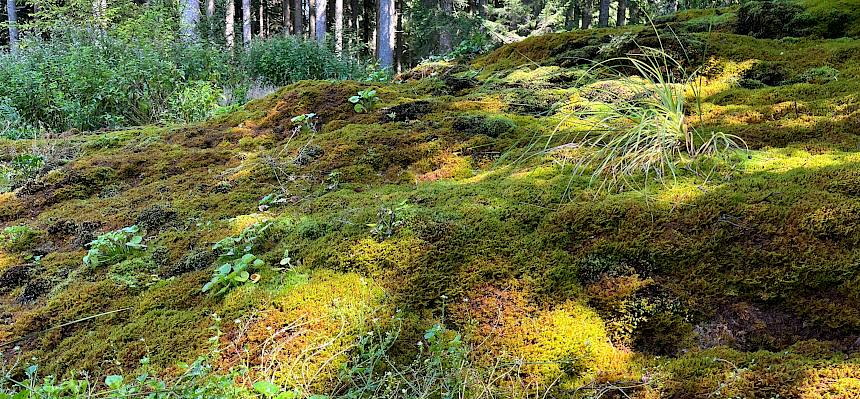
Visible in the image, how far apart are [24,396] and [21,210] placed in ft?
8.98

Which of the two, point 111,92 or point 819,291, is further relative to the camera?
point 111,92

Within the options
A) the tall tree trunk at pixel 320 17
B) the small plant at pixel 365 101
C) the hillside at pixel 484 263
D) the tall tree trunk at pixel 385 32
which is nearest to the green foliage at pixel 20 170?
the hillside at pixel 484 263

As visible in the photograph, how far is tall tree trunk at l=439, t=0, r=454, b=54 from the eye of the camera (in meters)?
15.9

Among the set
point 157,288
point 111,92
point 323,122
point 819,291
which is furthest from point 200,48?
point 819,291

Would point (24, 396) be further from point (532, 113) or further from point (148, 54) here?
point (148, 54)

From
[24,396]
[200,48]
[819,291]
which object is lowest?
[24,396]

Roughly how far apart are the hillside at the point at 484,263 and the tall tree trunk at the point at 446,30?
12.8 m

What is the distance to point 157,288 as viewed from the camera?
2.39 m

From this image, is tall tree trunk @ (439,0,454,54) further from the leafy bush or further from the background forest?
the leafy bush

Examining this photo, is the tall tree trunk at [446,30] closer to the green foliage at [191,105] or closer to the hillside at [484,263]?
the green foliage at [191,105]

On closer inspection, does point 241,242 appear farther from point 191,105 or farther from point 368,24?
point 368,24

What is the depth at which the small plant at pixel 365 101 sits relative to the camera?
4.30m

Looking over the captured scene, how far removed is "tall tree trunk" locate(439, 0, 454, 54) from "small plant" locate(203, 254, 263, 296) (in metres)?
14.5

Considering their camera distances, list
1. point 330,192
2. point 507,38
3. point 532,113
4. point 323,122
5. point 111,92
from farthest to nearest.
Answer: point 507,38
point 111,92
point 323,122
point 532,113
point 330,192
